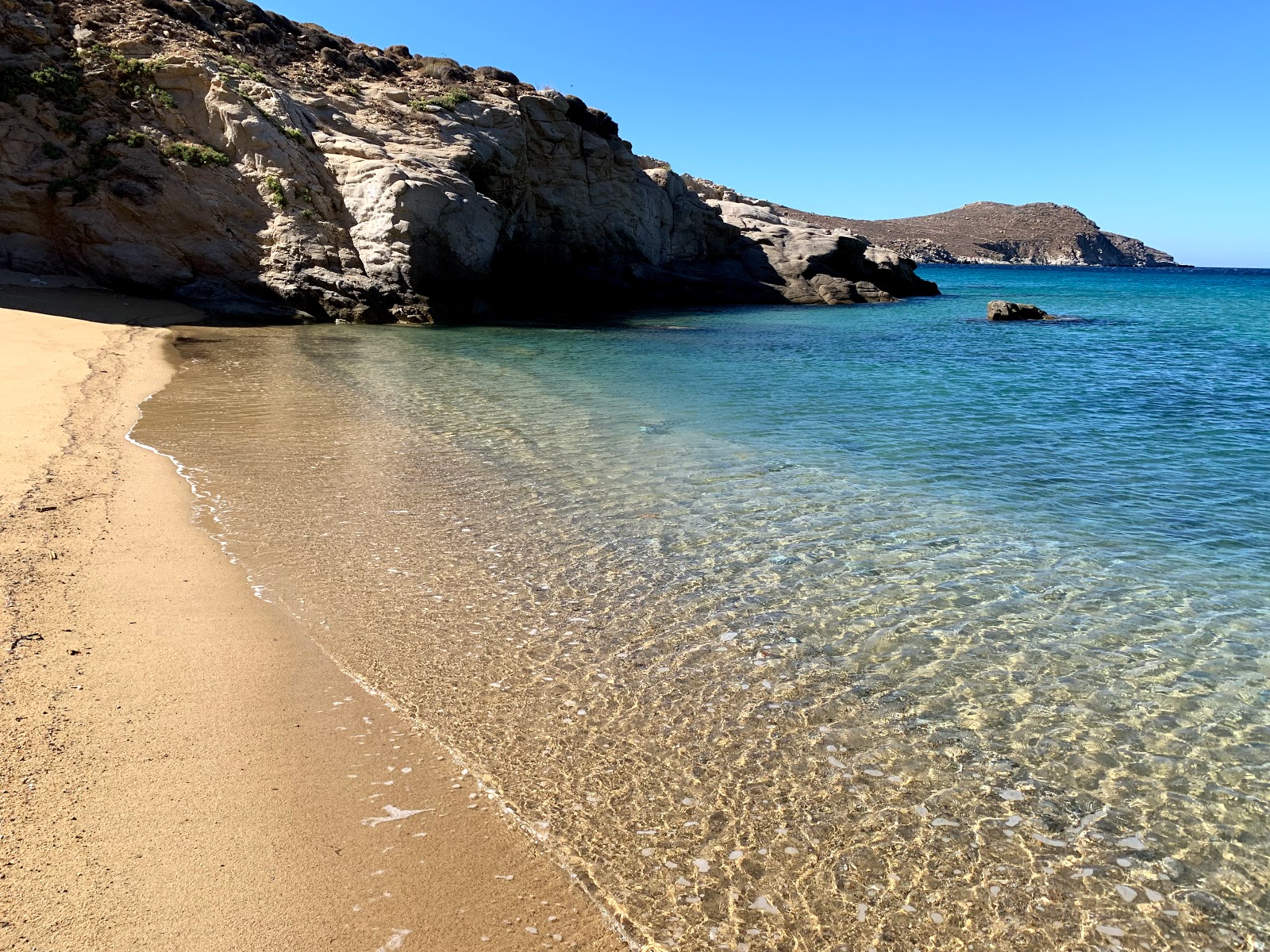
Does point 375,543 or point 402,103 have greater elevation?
point 402,103

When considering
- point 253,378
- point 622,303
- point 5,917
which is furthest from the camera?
point 622,303

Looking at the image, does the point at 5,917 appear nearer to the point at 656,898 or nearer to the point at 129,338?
the point at 656,898

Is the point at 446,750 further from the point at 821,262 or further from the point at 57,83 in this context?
the point at 821,262

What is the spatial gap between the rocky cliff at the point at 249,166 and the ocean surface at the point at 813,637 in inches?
473

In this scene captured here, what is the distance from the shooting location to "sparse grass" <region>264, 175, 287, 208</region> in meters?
23.2

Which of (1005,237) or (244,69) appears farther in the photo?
(1005,237)

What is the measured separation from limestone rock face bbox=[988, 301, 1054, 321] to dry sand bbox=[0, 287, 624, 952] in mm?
33005

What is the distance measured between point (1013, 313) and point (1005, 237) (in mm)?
144422

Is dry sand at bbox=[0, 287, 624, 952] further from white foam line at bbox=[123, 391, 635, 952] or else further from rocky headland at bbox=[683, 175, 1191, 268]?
rocky headland at bbox=[683, 175, 1191, 268]

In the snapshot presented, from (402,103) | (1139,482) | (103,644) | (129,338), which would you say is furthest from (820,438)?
(402,103)

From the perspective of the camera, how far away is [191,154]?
22.5 meters

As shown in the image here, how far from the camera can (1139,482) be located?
8.91 meters

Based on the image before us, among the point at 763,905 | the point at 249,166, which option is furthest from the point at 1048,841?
the point at 249,166

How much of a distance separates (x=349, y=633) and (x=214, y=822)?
1.81 meters
